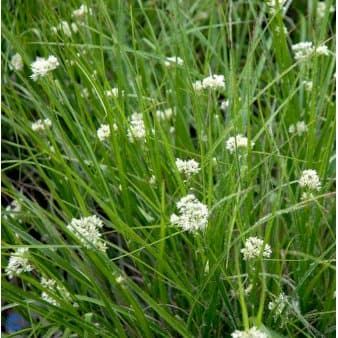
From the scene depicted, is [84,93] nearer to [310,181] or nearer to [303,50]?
[303,50]

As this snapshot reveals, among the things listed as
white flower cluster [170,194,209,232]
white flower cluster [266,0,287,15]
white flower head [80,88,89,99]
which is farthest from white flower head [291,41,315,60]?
white flower cluster [170,194,209,232]

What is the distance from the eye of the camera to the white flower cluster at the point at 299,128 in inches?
80.2

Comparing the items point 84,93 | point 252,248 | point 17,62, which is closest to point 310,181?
point 252,248

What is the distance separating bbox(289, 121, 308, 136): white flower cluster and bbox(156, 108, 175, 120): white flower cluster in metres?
0.34

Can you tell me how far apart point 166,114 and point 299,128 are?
1.26 feet

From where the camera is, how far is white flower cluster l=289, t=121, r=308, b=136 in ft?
6.68

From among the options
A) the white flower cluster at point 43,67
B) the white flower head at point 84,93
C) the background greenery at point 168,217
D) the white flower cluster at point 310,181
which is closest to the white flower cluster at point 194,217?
the background greenery at point 168,217

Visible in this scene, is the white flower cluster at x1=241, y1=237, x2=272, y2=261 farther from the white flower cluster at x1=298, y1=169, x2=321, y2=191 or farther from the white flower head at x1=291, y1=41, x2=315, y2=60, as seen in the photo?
the white flower head at x1=291, y1=41, x2=315, y2=60

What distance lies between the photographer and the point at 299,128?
2047 mm

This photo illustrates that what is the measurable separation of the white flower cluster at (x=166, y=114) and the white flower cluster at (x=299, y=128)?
1.13 ft

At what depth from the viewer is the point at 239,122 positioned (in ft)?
5.96

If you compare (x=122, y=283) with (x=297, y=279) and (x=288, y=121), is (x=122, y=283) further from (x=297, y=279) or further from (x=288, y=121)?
(x=288, y=121)

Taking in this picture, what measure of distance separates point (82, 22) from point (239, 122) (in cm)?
72

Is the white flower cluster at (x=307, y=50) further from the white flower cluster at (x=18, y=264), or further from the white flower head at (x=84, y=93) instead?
the white flower cluster at (x=18, y=264)
